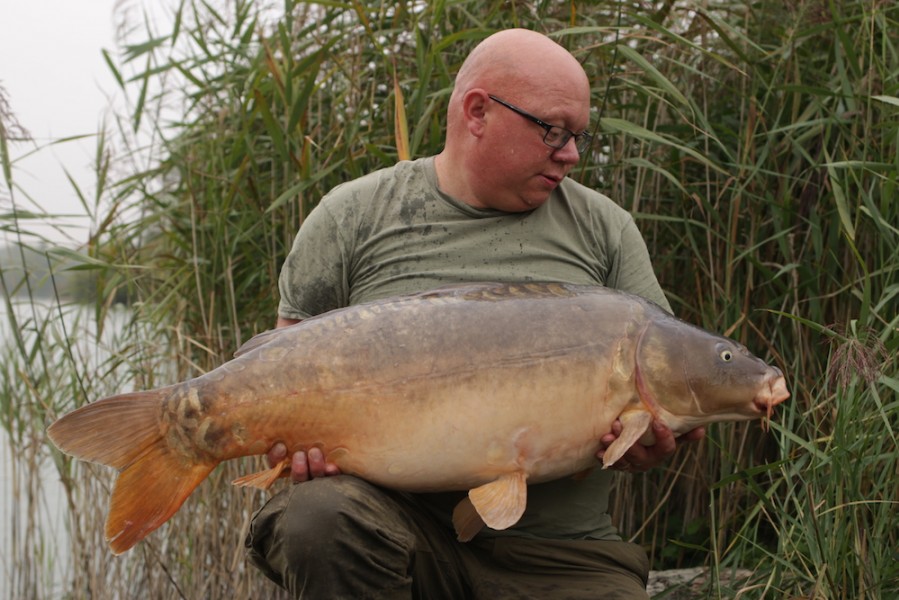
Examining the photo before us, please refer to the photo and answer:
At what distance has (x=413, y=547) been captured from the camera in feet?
6.76

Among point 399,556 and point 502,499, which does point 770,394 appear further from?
point 399,556

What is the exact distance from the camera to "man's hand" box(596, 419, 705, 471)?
6.59 feet

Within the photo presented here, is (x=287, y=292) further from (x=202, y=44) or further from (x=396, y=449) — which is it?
(x=202, y=44)

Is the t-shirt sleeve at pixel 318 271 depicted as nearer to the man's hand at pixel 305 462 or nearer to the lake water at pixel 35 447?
the man's hand at pixel 305 462

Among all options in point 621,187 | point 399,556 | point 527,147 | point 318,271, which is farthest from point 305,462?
point 621,187

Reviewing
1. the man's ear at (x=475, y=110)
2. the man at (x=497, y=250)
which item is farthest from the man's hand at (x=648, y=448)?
the man's ear at (x=475, y=110)

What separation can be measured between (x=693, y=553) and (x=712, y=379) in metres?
1.41

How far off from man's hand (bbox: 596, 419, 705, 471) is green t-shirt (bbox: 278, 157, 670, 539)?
7.9 inches

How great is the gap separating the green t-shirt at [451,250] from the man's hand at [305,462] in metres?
0.35

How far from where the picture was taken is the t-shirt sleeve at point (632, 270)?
7.91 ft

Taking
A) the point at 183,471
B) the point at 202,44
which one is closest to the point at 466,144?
the point at 183,471

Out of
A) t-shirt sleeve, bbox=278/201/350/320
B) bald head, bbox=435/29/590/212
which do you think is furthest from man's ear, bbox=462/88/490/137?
t-shirt sleeve, bbox=278/201/350/320

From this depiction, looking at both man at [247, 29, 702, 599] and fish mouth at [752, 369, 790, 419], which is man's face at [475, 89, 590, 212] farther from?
fish mouth at [752, 369, 790, 419]

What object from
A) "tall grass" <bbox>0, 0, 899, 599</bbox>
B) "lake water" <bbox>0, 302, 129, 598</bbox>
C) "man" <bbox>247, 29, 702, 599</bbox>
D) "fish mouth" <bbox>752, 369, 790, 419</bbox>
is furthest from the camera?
"lake water" <bbox>0, 302, 129, 598</bbox>
